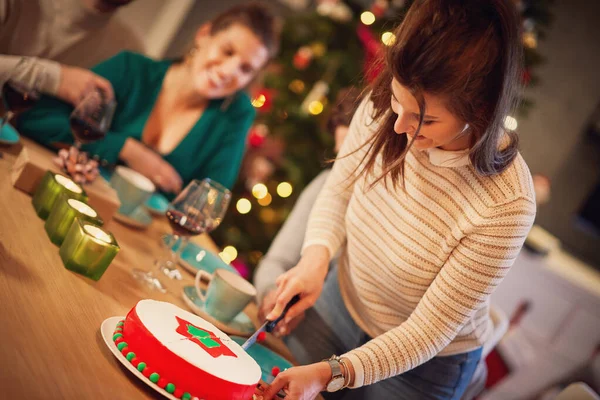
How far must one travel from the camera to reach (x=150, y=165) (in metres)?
1.97

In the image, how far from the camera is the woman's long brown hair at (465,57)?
988 millimetres

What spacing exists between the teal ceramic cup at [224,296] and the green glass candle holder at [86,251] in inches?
8.6

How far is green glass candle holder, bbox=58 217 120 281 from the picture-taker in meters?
0.99

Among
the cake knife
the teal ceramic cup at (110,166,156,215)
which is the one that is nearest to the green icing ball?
the cake knife

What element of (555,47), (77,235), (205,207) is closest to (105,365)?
(77,235)

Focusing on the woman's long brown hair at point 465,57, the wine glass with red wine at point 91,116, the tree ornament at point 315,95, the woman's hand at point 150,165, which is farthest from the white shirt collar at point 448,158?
the tree ornament at point 315,95

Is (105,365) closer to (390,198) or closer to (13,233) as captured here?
(13,233)

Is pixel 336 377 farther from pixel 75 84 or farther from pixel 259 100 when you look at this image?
pixel 259 100

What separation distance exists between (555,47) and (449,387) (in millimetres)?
4250

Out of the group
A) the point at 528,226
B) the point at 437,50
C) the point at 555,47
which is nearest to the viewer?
the point at 437,50

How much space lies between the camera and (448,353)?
1360 millimetres

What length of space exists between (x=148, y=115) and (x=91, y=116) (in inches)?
32.7

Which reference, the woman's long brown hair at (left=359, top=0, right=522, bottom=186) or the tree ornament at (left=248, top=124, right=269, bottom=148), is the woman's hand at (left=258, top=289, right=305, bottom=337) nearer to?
the woman's long brown hair at (left=359, top=0, right=522, bottom=186)

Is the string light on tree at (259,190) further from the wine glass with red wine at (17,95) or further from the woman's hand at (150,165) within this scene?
the wine glass with red wine at (17,95)
